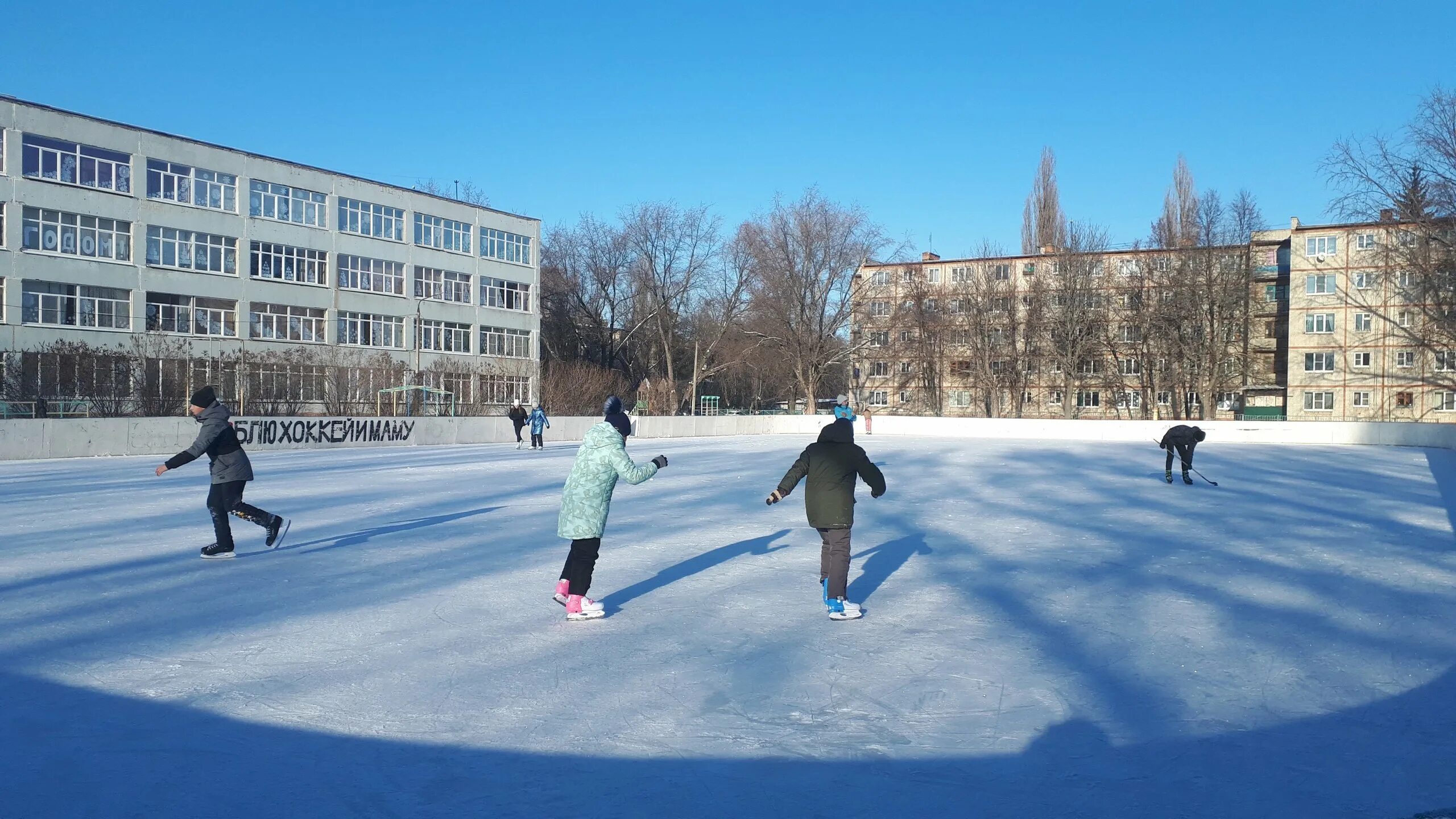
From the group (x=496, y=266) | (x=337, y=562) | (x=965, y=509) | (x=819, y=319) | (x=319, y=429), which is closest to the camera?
(x=337, y=562)

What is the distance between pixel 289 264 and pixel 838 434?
153 feet

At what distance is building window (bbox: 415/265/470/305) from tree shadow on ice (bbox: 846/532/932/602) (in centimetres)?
4688

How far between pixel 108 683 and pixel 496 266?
181ft

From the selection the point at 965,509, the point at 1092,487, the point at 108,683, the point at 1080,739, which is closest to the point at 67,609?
the point at 108,683

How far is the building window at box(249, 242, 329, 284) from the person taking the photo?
154 ft

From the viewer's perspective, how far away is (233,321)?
45906 millimetres

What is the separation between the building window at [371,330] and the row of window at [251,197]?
426 cm

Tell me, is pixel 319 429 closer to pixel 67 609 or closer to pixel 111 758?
pixel 67 609

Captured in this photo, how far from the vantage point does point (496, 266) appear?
194ft

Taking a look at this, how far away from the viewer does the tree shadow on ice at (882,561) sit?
354 inches

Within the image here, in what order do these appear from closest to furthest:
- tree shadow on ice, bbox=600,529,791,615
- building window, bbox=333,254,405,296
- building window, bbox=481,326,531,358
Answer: tree shadow on ice, bbox=600,529,791,615
building window, bbox=333,254,405,296
building window, bbox=481,326,531,358

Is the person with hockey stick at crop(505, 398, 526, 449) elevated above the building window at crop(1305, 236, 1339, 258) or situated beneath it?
situated beneath

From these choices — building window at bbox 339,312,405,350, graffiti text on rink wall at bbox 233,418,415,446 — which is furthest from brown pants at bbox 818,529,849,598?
building window at bbox 339,312,405,350

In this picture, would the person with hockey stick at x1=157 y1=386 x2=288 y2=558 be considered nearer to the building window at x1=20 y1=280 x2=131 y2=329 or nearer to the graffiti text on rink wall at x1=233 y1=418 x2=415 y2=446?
the graffiti text on rink wall at x1=233 y1=418 x2=415 y2=446
